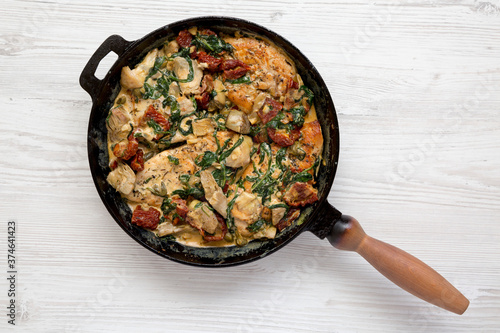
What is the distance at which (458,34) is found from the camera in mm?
3471

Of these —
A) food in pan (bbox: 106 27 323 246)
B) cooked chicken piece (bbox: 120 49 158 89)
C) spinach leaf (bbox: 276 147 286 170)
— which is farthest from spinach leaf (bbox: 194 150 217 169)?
cooked chicken piece (bbox: 120 49 158 89)

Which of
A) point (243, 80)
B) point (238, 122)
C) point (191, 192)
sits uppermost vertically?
point (243, 80)

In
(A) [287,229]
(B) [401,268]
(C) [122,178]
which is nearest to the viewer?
(B) [401,268]

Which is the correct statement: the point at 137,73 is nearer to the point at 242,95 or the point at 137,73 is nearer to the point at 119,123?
the point at 119,123

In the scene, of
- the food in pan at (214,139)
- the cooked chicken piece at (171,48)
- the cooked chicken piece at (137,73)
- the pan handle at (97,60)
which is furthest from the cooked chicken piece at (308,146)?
the pan handle at (97,60)

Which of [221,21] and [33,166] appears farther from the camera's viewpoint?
[33,166]

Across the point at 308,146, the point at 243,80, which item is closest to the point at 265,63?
the point at 243,80

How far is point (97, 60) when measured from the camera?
2.89 metres

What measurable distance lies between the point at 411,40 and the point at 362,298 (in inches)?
83.3

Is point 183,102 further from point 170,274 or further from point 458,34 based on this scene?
point 458,34

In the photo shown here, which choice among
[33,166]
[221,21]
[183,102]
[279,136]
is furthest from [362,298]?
[33,166]

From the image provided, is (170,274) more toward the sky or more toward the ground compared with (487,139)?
more toward the ground

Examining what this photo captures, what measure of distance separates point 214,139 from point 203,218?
567 mm

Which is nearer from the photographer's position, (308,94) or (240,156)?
(240,156)
